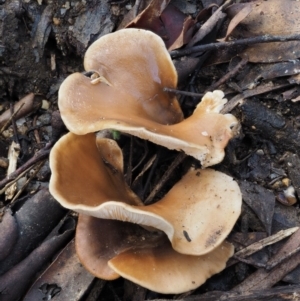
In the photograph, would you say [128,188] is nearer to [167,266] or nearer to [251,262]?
[167,266]

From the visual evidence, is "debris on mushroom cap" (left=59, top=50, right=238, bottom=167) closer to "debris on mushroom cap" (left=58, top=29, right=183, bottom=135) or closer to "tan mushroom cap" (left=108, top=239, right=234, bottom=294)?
"debris on mushroom cap" (left=58, top=29, right=183, bottom=135)

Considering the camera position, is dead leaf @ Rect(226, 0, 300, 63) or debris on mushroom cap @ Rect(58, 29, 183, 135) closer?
debris on mushroom cap @ Rect(58, 29, 183, 135)

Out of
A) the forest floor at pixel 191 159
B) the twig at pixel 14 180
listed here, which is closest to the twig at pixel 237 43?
the forest floor at pixel 191 159

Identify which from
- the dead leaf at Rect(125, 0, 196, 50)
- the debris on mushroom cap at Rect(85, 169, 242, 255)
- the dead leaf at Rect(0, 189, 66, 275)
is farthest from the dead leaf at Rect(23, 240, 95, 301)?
the dead leaf at Rect(125, 0, 196, 50)

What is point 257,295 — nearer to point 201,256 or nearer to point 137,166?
point 201,256

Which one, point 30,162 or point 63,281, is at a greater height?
point 30,162

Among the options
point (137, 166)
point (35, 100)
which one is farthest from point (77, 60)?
point (137, 166)

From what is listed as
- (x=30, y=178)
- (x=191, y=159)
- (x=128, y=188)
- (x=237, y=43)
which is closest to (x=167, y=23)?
(x=237, y=43)
